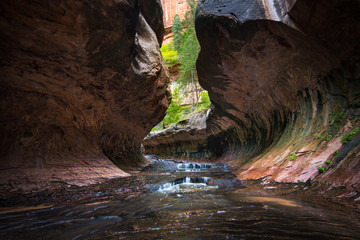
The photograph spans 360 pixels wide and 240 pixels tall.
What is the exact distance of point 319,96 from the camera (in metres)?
5.36

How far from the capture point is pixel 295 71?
5930mm

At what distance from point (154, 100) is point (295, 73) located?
581cm

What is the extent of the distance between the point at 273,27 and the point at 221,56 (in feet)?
7.01

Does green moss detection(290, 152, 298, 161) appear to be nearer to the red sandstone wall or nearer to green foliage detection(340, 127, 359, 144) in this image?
green foliage detection(340, 127, 359, 144)

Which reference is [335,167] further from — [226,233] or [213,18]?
[213,18]

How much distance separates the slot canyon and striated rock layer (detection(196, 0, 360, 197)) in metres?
0.03

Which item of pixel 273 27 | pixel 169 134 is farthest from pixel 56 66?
pixel 169 134

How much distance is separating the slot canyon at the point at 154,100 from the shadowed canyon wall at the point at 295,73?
0.10ft

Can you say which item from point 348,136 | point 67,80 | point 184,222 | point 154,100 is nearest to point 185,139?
point 154,100

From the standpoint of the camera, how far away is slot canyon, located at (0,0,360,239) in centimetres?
229

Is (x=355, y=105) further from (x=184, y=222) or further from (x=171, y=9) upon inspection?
(x=171, y=9)

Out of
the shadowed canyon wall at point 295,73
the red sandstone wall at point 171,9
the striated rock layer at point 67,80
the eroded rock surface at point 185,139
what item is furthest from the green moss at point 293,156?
the red sandstone wall at point 171,9

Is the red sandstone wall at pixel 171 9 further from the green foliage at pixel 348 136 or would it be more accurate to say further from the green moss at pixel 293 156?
the green foliage at pixel 348 136

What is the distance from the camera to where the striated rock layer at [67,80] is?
4.06 m
